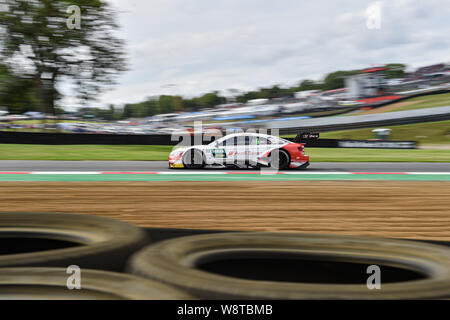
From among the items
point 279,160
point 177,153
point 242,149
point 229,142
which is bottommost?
point 279,160

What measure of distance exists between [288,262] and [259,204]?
2.69 meters

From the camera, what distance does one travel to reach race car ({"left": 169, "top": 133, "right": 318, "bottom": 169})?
10648 millimetres

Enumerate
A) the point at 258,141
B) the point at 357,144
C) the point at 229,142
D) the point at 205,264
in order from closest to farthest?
the point at 205,264
the point at 258,141
the point at 229,142
the point at 357,144

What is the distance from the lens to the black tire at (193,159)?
10.9 metres

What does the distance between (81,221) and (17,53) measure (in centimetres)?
2120

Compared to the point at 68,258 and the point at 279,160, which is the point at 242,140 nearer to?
the point at 279,160

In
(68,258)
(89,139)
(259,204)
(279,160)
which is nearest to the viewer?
(68,258)

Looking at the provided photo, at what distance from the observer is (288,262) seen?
255cm

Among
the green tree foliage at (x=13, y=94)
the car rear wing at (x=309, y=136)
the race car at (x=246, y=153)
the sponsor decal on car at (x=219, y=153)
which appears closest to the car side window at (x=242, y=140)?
the race car at (x=246, y=153)

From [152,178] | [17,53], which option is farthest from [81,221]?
[17,53]

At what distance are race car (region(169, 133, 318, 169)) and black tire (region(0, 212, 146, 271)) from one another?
25.1 ft

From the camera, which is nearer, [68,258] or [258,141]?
[68,258]

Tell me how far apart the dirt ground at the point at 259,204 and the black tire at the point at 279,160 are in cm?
315

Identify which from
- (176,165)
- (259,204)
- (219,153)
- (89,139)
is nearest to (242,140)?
(219,153)
